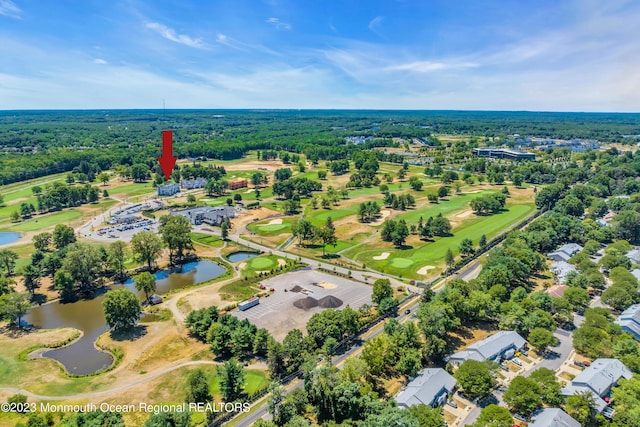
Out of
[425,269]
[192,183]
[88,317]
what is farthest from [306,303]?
[192,183]

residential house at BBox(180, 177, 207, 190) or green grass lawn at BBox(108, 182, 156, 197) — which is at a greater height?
residential house at BBox(180, 177, 207, 190)

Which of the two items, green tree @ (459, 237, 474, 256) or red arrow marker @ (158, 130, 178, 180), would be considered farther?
green tree @ (459, 237, 474, 256)

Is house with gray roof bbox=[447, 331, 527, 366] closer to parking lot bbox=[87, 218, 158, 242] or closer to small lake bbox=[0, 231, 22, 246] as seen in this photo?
parking lot bbox=[87, 218, 158, 242]

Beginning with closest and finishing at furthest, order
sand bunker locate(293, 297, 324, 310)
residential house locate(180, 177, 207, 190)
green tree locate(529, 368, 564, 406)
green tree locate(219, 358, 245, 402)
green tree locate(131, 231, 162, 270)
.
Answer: green tree locate(529, 368, 564, 406) → green tree locate(219, 358, 245, 402) → sand bunker locate(293, 297, 324, 310) → green tree locate(131, 231, 162, 270) → residential house locate(180, 177, 207, 190)

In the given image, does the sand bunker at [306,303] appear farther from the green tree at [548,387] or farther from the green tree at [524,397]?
the green tree at [548,387]

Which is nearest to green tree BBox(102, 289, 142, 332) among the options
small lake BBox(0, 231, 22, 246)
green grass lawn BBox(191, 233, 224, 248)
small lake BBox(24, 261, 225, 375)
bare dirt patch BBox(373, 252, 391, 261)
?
small lake BBox(24, 261, 225, 375)

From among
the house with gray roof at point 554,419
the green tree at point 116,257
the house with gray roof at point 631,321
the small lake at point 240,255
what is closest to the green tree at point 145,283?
the green tree at point 116,257

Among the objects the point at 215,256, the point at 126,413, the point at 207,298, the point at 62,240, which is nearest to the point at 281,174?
the point at 215,256
